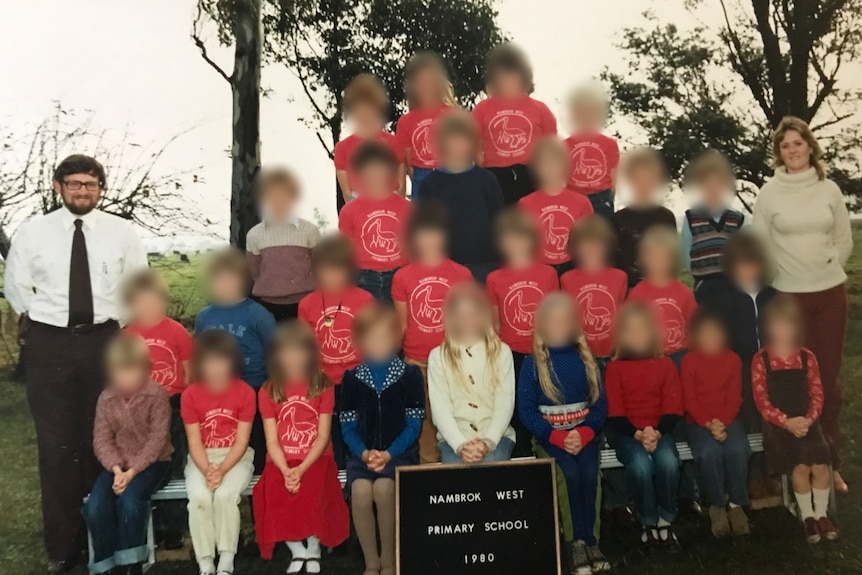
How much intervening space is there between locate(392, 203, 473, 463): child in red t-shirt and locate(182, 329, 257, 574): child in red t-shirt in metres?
0.69

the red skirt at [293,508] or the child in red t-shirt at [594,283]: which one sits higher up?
the child in red t-shirt at [594,283]

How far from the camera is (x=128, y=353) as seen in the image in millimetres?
2826

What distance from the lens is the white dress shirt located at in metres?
2.89

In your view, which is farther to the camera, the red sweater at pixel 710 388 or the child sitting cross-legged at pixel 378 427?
the red sweater at pixel 710 388

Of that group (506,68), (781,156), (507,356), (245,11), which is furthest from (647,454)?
(245,11)

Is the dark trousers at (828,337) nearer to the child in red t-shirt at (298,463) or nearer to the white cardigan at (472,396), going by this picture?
Result: the white cardigan at (472,396)

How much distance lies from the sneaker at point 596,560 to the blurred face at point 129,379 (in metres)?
1.92

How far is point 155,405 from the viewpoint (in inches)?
108

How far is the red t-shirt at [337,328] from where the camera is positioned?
9.37 feet

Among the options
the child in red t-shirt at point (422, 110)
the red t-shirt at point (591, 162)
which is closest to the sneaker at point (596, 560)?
the red t-shirt at point (591, 162)

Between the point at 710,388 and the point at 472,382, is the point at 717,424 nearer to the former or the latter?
the point at 710,388

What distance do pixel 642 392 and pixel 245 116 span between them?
2154mm

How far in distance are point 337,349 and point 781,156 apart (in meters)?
2.28

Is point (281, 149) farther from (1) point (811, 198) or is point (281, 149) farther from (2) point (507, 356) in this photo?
(1) point (811, 198)
